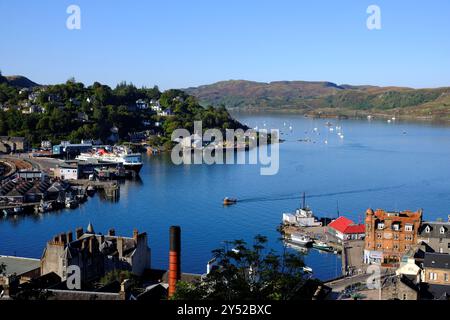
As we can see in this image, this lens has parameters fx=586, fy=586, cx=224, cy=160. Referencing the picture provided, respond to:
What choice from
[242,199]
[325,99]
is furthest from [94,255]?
[325,99]

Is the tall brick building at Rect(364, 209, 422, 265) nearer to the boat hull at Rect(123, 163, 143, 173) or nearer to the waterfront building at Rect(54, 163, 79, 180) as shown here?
the waterfront building at Rect(54, 163, 79, 180)

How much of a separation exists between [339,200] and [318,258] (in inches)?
272

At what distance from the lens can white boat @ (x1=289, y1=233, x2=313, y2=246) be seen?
563 inches

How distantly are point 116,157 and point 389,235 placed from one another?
18936 mm

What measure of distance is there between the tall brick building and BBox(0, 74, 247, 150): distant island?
25527 mm

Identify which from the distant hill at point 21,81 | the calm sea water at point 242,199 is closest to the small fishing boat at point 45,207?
the calm sea water at point 242,199

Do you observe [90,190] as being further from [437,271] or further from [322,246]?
[437,271]

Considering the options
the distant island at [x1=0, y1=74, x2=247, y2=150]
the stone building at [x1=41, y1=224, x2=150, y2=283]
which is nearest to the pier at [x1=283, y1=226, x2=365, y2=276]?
the stone building at [x1=41, y1=224, x2=150, y2=283]

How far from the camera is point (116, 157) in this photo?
28953 millimetres

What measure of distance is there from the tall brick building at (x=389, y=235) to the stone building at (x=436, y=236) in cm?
18

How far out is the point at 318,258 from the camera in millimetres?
13086

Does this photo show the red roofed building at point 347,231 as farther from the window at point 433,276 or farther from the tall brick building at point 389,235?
the window at point 433,276
